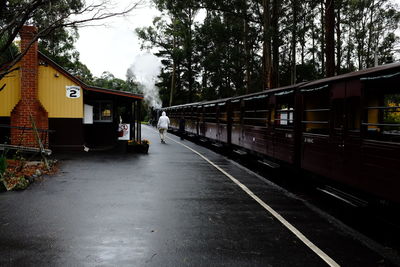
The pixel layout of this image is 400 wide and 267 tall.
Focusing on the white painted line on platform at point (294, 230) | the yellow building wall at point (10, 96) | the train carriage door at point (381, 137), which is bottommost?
the white painted line on platform at point (294, 230)

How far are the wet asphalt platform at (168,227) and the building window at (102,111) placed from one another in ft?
38.7

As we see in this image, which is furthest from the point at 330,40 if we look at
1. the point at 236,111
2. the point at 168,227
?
the point at 168,227

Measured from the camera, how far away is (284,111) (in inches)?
440

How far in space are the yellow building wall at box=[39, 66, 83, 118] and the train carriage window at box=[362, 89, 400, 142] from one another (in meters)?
14.0

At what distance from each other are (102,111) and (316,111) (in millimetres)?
15662

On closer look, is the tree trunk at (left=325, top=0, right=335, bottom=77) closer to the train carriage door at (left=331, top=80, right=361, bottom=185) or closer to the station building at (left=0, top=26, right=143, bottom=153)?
the station building at (left=0, top=26, right=143, bottom=153)

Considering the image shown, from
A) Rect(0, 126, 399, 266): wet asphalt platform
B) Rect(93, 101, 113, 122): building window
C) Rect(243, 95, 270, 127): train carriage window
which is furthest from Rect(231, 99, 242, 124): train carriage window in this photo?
Rect(93, 101, 113, 122): building window

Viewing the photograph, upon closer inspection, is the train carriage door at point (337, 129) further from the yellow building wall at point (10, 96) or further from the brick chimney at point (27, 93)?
the yellow building wall at point (10, 96)

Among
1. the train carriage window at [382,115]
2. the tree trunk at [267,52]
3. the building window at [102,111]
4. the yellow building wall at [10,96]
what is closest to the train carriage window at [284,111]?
the train carriage window at [382,115]

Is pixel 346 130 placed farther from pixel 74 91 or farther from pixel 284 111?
pixel 74 91

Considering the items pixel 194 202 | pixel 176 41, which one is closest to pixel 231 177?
pixel 194 202

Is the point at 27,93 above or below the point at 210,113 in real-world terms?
above

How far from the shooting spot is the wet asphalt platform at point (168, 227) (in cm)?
495

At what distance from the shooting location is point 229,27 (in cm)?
3962
